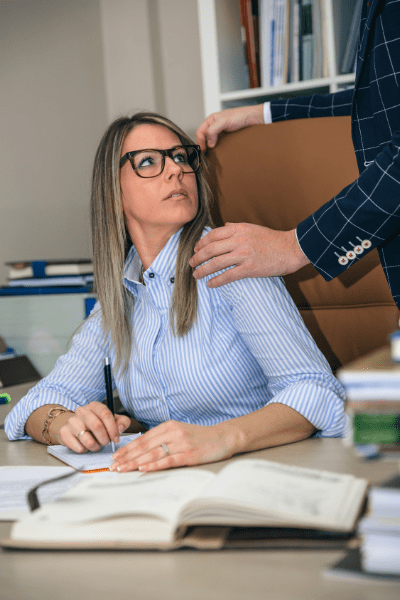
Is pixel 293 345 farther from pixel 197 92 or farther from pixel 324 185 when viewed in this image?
pixel 197 92

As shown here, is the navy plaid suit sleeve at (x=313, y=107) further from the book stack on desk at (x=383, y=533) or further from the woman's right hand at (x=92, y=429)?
the book stack on desk at (x=383, y=533)

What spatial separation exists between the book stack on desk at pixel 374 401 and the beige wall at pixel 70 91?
226cm

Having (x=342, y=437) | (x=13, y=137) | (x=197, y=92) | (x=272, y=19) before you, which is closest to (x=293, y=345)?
(x=342, y=437)

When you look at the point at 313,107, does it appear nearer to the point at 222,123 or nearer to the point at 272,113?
the point at 272,113

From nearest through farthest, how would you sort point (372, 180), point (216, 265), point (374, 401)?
point (374, 401), point (372, 180), point (216, 265)

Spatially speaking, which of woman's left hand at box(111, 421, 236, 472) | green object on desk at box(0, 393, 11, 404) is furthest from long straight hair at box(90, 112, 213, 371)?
woman's left hand at box(111, 421, 236, 472)

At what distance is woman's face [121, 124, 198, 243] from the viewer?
1451 mm

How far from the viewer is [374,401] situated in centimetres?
53

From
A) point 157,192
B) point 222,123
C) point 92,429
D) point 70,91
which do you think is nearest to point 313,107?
point 222,123

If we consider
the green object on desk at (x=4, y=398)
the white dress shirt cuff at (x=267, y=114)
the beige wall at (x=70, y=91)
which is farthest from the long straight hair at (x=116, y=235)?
the beige wall at (x=70, y=91)

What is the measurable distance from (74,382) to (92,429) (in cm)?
39

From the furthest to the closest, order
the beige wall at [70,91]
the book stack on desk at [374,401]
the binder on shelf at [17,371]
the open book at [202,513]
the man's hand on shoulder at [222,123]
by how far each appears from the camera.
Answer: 1. the beige wall at [70,91]
2. the binder on shelf at [17,371]
3. the man's hand on shoulder at [222,123]
4. the open book at [202,513]
5. the book stack on desk at [374,401]

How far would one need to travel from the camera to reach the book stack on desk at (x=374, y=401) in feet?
1.70

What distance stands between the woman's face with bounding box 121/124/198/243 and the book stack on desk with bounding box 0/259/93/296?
67cm
